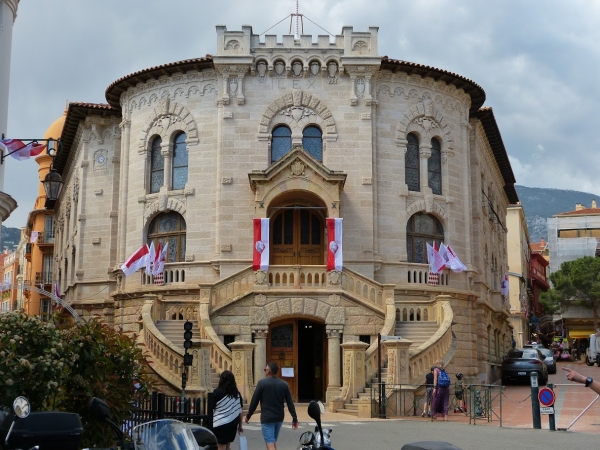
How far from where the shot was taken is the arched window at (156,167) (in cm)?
3381

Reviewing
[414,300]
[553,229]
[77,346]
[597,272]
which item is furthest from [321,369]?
[553,229]

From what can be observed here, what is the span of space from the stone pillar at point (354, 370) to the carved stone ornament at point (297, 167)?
8202mm

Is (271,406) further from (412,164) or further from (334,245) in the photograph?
(412,164)

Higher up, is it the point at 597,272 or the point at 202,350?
the point at 597,272

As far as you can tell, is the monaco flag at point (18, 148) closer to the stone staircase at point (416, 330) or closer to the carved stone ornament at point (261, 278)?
the carved stone ornament at point (261, 278)

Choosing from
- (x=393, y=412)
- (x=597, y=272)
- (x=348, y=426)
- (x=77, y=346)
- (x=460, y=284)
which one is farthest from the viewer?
(x=597, y=272)

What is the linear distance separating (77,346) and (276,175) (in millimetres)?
18780

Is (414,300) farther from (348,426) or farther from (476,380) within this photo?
(348,426)

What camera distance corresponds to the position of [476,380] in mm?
31609

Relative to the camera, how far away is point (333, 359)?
27.5 meters

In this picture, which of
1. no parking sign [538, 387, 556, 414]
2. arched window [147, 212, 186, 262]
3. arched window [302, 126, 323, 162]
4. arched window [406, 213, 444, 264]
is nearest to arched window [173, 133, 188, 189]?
arched window [147, 212, 186, 262]

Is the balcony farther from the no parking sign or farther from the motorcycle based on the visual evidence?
the motorcycle

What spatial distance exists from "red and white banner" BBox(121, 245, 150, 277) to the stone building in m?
0.86

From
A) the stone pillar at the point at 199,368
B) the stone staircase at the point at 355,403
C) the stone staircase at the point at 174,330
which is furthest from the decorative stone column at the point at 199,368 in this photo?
the stone staircase at the point at 355,403
